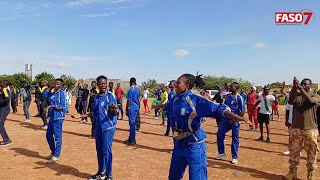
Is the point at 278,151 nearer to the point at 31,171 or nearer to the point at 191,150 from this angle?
the point at 191,150

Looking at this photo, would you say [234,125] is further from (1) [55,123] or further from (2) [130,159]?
(1) [55,123]

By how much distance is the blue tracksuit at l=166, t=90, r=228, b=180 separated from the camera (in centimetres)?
446

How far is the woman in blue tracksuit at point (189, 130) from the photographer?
4.46 meters

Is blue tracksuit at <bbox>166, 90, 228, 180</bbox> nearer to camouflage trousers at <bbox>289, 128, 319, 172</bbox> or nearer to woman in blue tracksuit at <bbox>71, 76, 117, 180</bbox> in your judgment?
woman in blue tracksuit at <bbox>71, 76, 117, 180</bbox>

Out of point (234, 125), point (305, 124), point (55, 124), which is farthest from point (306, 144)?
point (55, 124)

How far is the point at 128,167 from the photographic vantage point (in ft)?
25.9

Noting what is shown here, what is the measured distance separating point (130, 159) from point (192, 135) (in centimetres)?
458

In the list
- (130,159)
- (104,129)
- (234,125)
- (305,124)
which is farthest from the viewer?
(130,159)

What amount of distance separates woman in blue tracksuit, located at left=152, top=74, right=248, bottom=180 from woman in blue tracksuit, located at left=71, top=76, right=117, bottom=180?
7.12 feet

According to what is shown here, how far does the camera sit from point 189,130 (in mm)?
4543

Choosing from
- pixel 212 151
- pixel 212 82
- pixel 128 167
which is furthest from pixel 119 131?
pixel 212 82

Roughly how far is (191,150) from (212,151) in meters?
5.89

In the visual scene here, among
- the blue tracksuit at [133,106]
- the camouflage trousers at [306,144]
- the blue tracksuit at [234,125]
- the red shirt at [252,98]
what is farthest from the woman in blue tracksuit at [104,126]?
the red shirt at [252,98]

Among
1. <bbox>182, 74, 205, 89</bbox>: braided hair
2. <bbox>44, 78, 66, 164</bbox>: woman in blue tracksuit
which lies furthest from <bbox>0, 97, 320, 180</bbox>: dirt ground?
<bbox>182, 74, 205, 89</bbox>: braided hair
